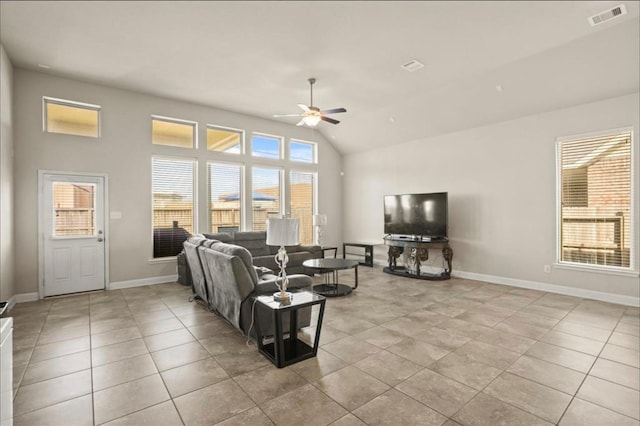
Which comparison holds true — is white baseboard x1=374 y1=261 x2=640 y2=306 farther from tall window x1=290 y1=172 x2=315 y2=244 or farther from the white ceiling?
tall window x1=290 y1=172 x2=315 y2=244

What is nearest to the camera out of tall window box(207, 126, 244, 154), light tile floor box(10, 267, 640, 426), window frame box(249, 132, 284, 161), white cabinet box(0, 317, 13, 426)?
white cabinet box(0, 317, 13, 426)

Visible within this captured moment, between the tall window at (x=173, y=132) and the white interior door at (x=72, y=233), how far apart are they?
1.33 metres

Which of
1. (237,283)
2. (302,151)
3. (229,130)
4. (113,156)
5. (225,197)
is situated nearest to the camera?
(237,283)

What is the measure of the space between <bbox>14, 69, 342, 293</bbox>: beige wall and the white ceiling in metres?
0.35

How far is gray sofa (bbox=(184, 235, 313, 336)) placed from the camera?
3.26 meters

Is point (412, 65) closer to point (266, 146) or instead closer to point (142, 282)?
point (266, 146)

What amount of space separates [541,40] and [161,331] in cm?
597

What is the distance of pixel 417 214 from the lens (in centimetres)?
684

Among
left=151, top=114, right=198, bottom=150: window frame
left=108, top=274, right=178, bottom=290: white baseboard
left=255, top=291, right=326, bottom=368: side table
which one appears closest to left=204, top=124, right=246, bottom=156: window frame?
left=151, top=114, right=198, bottom=150: window frame

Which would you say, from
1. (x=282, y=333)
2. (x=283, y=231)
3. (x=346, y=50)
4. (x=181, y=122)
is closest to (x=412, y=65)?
(x=346, y=50)

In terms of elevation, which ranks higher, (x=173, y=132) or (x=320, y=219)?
(x=173, y=132)

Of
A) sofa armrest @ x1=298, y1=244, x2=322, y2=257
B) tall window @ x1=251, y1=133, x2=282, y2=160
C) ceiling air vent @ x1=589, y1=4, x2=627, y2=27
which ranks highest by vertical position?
ceiling air vent @ x1=589, y1=4, x2=627, y2=27

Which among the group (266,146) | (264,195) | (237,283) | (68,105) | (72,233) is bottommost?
(237,283)

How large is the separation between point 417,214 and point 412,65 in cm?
315
